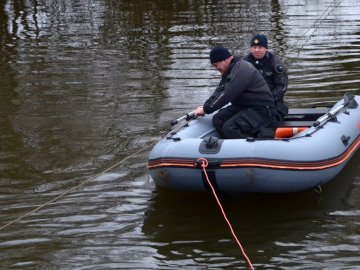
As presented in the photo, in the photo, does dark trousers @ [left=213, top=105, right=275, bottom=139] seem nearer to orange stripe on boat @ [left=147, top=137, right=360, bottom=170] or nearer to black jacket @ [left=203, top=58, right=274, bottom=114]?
black jacket @ [left=203, top=58, right=274, bottom=114]

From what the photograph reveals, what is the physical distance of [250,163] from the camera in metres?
6.95

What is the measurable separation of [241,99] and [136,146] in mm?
1946

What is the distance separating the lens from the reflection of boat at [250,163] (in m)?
6.99

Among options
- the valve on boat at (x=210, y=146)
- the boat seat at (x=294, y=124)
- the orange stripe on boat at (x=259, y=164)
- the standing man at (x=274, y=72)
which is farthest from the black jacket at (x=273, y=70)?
the valve on boat at (x=210, y=146)

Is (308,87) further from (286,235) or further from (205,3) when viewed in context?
(205,3)

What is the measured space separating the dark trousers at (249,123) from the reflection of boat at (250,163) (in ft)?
1.87

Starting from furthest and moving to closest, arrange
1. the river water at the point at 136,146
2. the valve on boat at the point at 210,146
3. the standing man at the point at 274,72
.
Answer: the standing man at the point at 274,72 < the valve on boat at the point at 210,146 < the river water at the point at 136,146

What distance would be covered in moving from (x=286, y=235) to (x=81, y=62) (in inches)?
362

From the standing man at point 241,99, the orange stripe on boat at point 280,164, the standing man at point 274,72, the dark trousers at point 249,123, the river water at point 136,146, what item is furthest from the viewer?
the standing man at point 274,72

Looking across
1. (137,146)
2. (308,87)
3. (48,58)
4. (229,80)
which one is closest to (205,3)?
(48,58)

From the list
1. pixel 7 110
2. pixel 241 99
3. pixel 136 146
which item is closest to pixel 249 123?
pixel 241 99

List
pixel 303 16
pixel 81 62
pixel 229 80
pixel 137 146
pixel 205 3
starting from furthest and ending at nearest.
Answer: pixel 205 3 → pixel 303 16 → pixel 81 62 → pixel 137 146 → pixel 229 80

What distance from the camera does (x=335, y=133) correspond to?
7.84 m

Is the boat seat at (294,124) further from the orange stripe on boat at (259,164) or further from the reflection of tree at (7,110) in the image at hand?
the reflection of tree at (7,110)
